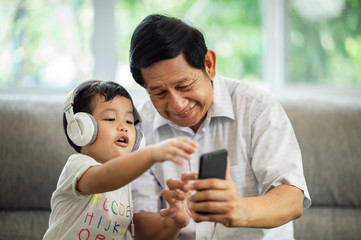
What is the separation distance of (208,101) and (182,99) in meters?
0.14

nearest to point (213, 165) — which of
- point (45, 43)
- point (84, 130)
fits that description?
point (84, 130)

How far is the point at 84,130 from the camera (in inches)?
51.0

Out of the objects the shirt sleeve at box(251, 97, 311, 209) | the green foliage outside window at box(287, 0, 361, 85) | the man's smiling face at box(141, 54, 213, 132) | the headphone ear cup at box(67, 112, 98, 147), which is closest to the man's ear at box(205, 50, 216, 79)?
the man's smiling face at box(141, 54, 213, 132)


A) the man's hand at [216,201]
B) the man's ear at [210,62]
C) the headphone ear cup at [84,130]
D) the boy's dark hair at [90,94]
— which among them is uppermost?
the man's ear at [210,62]

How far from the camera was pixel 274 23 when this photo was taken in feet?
9.00

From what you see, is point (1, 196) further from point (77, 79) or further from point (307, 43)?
point (307, 43)

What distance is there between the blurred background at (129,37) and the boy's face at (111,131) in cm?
134

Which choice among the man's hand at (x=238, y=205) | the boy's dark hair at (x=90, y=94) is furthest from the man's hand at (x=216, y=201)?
the boy's dark hair at (x=90, y=94)

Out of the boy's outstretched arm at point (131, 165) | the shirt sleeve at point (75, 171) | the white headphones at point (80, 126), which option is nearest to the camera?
the boy's outstretched arm at point (131, 165)

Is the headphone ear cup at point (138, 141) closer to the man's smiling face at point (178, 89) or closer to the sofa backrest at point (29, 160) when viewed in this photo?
the man's smiling face at point (178, 89)

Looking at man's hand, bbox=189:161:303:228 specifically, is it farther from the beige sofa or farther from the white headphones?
the beige sofa

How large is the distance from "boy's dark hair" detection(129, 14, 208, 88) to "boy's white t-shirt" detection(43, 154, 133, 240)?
0.36 m

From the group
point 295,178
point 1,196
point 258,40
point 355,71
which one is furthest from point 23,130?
point 355,71

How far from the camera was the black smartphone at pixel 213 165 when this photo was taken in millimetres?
1059
